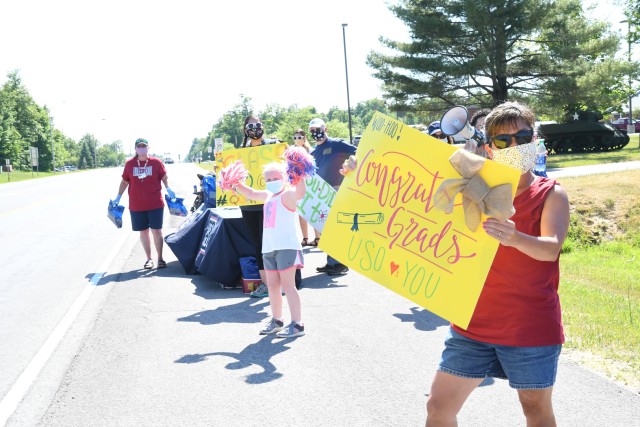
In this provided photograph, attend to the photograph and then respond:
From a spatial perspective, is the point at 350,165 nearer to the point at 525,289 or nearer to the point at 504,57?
the point at 525,289

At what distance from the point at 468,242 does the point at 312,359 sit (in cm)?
284

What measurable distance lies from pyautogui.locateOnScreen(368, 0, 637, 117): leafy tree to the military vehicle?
2.87 m

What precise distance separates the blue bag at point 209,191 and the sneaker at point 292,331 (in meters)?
3.55

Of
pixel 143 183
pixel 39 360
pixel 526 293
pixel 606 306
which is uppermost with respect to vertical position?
pixel 143 183

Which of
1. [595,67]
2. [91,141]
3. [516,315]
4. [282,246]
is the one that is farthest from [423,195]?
[91,141]

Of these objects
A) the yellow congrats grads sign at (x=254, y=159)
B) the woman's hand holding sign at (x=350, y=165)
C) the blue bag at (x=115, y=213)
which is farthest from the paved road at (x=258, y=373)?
the blue bag at (x=115, y=213)

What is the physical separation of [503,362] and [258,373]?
8.65ft

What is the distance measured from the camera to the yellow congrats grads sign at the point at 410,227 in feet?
8.63

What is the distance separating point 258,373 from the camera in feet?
16.0

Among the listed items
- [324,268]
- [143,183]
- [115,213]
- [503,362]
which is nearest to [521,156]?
[503,362]

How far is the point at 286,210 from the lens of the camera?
583cm

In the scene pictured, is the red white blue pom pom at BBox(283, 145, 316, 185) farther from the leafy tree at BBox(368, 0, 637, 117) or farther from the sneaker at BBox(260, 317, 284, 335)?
the leafy tree at BBox(368, 0, 637, 117)

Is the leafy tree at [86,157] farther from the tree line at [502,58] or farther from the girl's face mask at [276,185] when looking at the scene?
the girl's face mask at [276,185]

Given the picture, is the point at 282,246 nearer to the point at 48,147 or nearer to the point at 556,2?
the point at 556,2
